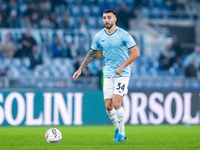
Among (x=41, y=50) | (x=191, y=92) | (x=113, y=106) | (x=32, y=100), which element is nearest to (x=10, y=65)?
(x=41, y=50)

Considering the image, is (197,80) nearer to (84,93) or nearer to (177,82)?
(177,82)

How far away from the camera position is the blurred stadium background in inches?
A: 599

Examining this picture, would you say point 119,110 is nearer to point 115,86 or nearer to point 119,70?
point 115,86

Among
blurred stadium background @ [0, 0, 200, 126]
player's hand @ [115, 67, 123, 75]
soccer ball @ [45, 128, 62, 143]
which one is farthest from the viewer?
blurred stadium background @ [0, 0, 200, 126]

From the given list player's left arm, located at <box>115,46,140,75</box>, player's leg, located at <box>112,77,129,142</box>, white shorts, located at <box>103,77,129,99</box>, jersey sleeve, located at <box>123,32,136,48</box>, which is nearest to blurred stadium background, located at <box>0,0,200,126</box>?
white shorts, located at <box>103,77,129,99</box>

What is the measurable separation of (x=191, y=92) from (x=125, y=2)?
23.9ft

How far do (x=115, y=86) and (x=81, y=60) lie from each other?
8462 millimetres

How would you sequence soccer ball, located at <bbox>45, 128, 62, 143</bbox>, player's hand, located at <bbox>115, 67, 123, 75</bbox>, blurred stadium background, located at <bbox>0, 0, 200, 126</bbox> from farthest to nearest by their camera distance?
blurred stadium background, located at <bbox>0, 0, 200, 126</bbox> → soccer ball, located at <bbox>45, 128, 62, 143</bbox> → player's hand, located at <bbox>115, 67, 123, 75</bbox>

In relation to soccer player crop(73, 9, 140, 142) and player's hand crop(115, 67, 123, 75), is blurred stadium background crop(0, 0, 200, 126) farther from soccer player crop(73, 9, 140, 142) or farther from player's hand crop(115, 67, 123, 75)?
player's hand crop(115, 67, 123, 75)

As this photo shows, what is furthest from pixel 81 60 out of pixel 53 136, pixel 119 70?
pixel 119 70

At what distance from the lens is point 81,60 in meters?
17.8

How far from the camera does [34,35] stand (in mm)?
18859

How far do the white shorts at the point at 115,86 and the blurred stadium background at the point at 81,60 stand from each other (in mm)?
5826

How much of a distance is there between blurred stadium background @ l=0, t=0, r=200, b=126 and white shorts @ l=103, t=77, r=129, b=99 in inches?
229
